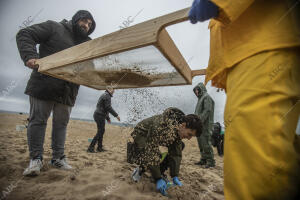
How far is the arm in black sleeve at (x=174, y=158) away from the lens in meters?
2.27

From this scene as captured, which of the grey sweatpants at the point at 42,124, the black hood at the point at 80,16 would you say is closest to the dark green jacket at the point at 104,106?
the grey sweatpants at the point at 42,124

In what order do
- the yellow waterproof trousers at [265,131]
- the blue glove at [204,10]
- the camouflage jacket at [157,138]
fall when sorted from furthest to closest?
the camouflage jacket at [157,138] → the blue glove at [204,10] → the yellow waterproof trousers at [265,131]

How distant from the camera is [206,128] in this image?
3391 mm

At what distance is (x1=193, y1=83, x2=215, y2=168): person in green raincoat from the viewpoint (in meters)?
3.34

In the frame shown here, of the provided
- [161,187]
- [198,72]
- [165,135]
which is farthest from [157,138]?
[198,72]

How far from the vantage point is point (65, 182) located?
64.3 inches

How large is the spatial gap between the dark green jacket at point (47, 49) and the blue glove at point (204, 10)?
1.88 metres

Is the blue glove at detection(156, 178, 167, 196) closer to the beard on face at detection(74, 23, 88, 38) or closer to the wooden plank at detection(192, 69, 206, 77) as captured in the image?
the wooden plank at detection(192, 69, 206, 77)

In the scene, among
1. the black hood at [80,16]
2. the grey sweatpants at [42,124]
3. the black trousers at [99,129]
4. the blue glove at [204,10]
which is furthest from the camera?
the black trousers at [99,129]

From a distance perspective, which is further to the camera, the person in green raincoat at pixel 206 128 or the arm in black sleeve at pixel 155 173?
the person in green raincoat at pixel 206 128

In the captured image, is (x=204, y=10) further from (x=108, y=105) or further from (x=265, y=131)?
(x=108, y=105)

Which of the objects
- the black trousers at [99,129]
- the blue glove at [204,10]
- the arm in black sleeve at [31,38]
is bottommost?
the black trousers at [99,129]

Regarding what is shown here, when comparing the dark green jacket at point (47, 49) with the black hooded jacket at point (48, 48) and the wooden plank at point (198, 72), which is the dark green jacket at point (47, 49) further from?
the wooden plank at point (198, 72)

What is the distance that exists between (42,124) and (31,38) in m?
1.08
